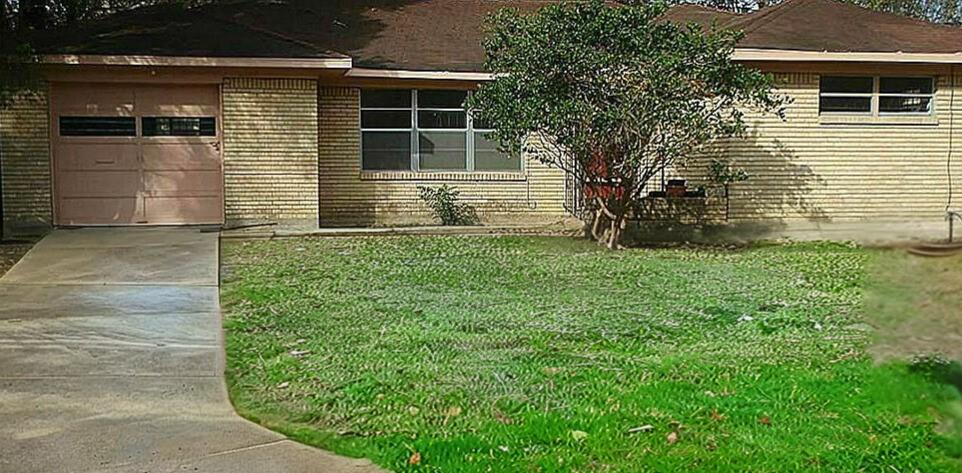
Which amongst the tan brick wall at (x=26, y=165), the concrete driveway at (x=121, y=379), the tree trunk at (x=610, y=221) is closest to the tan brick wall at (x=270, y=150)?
the tan brick wall at (x=26, y=165)

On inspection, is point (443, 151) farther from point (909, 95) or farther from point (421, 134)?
point (909, 95)

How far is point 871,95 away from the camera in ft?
51.9

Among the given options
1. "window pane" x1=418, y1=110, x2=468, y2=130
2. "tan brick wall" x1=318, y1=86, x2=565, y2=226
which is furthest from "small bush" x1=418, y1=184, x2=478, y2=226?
"window pane" x1=418, y1=110, x2=468, y2=130

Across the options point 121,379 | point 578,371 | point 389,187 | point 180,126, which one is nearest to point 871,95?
point 389,187

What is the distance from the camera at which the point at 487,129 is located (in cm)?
1714

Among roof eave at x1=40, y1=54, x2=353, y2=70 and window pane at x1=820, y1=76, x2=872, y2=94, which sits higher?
roof eave at x1=40, y1=54, x2=353, y2=70

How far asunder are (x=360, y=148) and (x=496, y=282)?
24.5 ft

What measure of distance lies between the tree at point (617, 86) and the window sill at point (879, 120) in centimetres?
319

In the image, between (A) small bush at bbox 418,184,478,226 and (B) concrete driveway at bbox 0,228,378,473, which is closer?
(B) concrete driveway at bbox 0,228,378,473

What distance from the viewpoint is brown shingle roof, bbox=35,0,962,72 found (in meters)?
15.1

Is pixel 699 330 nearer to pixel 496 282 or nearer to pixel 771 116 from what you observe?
pixel 496 282

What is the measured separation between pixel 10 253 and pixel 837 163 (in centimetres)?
1258

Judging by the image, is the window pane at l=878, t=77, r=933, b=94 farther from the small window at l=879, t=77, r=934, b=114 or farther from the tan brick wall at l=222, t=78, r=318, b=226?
the tan brick wall at l=222, t=78, r=318, b=226

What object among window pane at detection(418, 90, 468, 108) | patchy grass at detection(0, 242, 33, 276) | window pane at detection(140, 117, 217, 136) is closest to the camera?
patchy grass at detection(0, 242, 33, 276)
